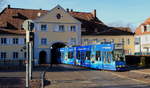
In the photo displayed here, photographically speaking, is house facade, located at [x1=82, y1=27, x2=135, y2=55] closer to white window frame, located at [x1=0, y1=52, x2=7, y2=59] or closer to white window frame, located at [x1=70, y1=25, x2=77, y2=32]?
white window frame, located at [x1=70, y1=25, x2=77, y2=32]

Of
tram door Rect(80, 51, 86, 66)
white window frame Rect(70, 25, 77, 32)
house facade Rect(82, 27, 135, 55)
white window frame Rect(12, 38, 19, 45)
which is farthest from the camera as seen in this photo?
house facade Rect(82, 27, 135, 55)

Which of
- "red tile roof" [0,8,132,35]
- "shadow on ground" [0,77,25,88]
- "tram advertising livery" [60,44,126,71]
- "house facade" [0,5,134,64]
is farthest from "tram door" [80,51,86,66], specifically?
"red tile roof" [0,8,132,35]

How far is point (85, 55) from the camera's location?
135ft

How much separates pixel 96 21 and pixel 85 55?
40.4 m

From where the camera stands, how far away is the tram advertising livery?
33812mm

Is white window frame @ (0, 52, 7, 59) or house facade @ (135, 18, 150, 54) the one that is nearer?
white window frame @ (0, 52, 7, 59)

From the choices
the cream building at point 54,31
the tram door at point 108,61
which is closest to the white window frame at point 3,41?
the cream building at point 54,31

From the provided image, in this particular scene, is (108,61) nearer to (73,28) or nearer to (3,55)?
(73,28)

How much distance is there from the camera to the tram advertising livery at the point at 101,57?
33.8m

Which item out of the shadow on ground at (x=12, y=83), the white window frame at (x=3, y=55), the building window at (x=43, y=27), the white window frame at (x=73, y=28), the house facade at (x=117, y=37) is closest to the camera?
the shadow on ground at (x=12, y=83)

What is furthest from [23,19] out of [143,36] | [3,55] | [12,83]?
[12,83]

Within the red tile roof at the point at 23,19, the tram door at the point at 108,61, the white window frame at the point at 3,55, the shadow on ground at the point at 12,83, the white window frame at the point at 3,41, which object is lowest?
the shadow on ground at the point at 12,83

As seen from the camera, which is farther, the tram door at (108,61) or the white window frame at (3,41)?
the white window frame at (3,41)

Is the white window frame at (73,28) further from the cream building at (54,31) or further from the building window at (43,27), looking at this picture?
the building window at (43,27)
